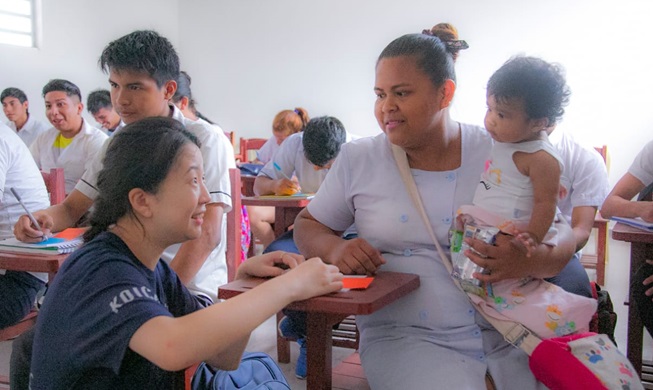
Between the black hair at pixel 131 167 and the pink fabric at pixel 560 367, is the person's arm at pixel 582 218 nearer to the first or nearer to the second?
the pink fabric at pixel 560 367

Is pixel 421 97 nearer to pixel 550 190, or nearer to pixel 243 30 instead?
pixel 550 190

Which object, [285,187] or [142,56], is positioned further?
[285,187]

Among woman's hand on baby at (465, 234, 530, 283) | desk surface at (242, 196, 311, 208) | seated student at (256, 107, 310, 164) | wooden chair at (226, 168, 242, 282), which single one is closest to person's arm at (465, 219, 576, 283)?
woman's hand on baby at (465, 234, 530, 283)

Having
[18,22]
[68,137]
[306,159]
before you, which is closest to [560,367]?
[306,159]

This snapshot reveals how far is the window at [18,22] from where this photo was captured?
6699 millimetres

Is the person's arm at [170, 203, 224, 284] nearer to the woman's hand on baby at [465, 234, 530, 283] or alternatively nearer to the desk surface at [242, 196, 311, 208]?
the woman's hand on baby at [465, 234, 530, 283]

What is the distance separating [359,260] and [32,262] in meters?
0.96

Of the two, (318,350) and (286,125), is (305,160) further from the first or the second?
(318,350)

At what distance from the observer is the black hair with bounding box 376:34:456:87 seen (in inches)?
60.2

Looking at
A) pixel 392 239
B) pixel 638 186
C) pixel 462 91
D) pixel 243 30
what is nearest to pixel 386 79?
pixel 392 239

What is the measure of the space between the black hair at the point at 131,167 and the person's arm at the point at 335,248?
1.56ft

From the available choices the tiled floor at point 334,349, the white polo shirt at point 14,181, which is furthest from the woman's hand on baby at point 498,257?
the white polo shirt at point 14,181

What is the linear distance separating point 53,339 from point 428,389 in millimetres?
756

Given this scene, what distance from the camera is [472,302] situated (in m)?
1.44
